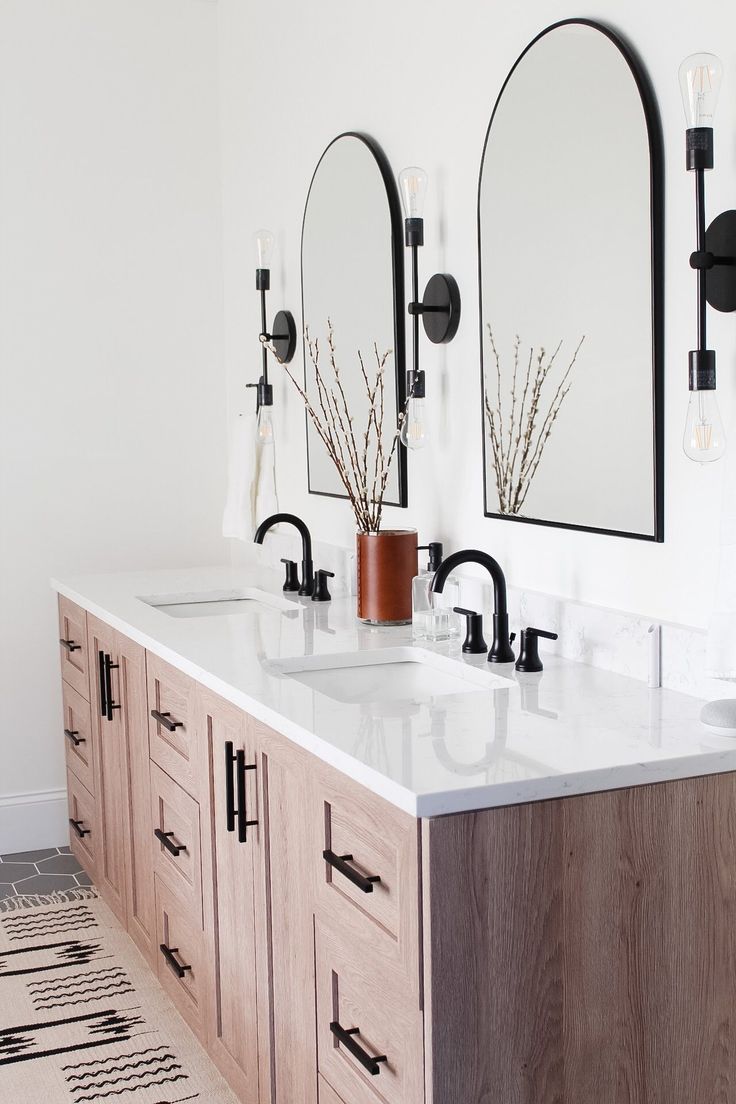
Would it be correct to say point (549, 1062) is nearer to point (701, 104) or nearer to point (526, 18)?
point (701, 104)

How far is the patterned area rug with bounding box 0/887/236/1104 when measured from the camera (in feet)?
7.67

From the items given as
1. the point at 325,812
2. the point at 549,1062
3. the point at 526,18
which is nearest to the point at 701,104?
the point at 526,18

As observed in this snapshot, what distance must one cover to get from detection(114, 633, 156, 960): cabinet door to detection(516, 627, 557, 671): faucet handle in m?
0.93

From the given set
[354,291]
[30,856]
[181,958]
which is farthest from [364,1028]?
[30,856]

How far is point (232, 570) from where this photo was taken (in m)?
3.54

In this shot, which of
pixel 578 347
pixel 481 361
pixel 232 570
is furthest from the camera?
pixel 232 570

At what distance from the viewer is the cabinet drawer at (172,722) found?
2281 mm

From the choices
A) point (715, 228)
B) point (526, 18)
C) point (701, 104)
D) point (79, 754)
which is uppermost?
point (526, 18)

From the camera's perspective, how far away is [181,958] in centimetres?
246

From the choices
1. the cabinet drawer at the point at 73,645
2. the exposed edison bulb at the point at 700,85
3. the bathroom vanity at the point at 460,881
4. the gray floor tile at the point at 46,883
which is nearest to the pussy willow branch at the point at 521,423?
the bathroom vanity at the point at 460,881

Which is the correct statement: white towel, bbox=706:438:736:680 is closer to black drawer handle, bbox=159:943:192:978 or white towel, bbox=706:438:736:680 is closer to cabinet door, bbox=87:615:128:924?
black drawer handle, bbox=159:943:192:978

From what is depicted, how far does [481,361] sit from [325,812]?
1.09 meters

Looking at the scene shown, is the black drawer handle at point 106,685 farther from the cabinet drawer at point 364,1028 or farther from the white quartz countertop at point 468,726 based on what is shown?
the cabinet drawer at point 364,1028

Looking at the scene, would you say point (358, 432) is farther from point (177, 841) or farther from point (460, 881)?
point (460, 881)
